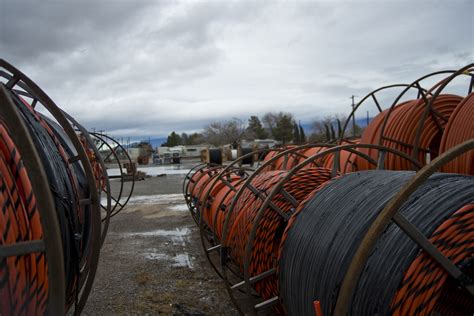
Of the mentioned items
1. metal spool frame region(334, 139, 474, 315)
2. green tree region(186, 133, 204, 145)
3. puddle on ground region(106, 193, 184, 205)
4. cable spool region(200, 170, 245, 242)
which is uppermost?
green tree region(186, 133, 204, 145)

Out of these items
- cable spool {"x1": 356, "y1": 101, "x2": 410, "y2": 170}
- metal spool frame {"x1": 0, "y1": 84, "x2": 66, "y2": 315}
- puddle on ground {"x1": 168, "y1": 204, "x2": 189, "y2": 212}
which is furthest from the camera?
puddle on ground {"x1": 168, "y1": 204, "x2": 189, "y2": 212}

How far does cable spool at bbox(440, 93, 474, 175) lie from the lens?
378cm

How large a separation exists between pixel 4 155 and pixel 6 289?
0.60 metres

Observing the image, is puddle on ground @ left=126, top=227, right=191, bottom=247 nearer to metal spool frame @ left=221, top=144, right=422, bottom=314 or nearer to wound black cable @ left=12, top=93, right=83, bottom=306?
metal spool frame @ left=221, top=144, right=422, bottom=314

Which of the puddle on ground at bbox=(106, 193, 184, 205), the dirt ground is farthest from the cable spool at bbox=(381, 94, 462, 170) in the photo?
the puddle on ground at bbox=(106, 193, 184, 205)

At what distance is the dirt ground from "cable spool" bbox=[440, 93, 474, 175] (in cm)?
275

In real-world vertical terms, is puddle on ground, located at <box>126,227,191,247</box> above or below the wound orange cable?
below

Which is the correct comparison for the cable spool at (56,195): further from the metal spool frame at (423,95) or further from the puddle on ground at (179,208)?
the puddle on ground at (179,208)

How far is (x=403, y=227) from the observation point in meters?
1.46

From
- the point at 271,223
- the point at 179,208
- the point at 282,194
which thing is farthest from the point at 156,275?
the point at 179,208

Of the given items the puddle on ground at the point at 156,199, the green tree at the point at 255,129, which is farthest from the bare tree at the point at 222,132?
the puddle on ground at the point at 156,199

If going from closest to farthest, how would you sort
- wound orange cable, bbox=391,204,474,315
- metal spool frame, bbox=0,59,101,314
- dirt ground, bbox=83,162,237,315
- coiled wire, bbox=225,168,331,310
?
wound orange cable, bbox=391,204,474,315, metal spool frame, bbox=0,59,101,314, coiled wire, bbox=225,168,331,310, dirt ground, bbox=83,162,237,315

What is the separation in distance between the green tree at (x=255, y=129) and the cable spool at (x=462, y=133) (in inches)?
2886

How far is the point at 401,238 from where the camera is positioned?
5.72 feet
